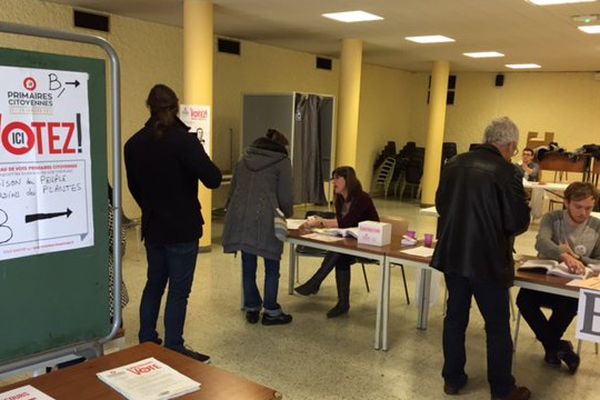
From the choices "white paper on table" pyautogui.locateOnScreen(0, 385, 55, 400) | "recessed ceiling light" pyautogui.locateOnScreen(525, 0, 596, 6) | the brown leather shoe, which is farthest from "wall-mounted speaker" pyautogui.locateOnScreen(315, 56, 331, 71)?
"white paper on table" pyautogui.locateOnScreen(0, 385, 55, 400)

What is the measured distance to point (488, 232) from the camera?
2.66 m

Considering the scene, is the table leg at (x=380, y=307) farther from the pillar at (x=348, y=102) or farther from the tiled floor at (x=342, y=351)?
the pillar at (x=348, y=102)

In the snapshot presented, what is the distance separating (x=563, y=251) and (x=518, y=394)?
847 mm

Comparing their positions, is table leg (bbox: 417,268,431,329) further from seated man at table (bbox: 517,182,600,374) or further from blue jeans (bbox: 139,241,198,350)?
blue jeans (bbox: 139,241,198,350)

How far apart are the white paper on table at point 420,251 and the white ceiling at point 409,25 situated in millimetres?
2926

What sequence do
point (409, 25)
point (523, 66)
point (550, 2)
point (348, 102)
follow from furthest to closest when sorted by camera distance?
point (523, 66) → point (348, 102) → point (409, 25) → point (550, 2)

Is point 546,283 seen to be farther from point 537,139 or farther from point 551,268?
point 537,139

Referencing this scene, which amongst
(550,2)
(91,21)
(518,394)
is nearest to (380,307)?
(518,394)

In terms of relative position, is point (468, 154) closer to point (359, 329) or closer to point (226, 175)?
point (359, 329)

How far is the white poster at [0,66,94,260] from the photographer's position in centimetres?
137

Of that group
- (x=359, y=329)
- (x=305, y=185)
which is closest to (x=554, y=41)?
(x=305, y=185)

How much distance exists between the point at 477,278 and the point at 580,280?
0.62 meters

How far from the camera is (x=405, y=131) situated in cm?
1275

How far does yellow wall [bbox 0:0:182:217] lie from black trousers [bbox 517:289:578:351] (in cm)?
480
